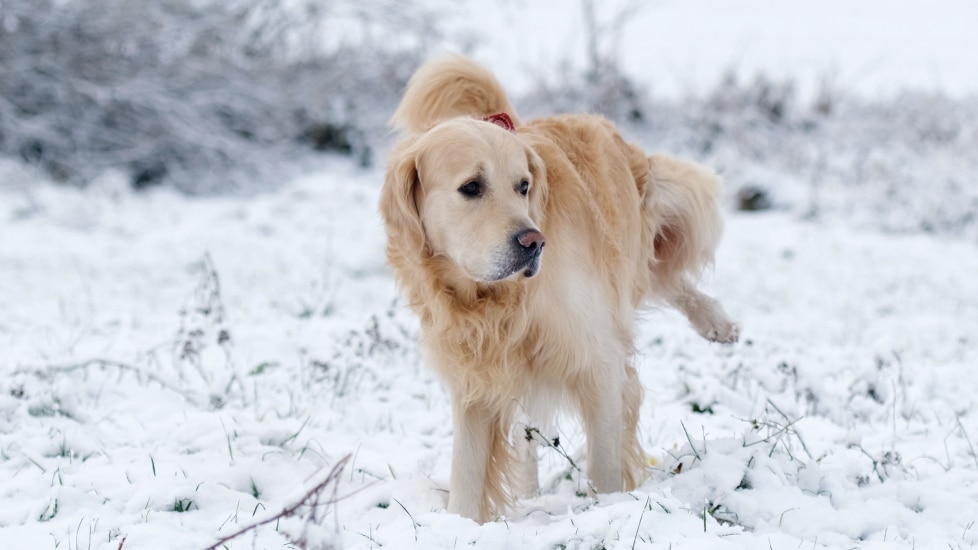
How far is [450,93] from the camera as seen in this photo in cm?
336

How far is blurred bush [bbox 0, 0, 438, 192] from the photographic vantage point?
1085 cm

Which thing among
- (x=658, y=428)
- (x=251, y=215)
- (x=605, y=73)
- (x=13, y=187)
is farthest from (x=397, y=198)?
(x=605, y=73)

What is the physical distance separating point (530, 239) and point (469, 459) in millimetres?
836

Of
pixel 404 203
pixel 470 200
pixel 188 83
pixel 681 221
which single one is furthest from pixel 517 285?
pixel 188 83

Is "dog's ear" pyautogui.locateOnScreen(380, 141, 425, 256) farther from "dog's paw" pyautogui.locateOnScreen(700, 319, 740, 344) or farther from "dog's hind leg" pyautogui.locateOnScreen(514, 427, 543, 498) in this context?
"dog's paw" pyautogui.locateOnScreen(700, 319, 740, 344)

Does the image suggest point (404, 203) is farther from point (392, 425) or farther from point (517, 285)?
point (392, 425)

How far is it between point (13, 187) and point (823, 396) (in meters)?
9.30

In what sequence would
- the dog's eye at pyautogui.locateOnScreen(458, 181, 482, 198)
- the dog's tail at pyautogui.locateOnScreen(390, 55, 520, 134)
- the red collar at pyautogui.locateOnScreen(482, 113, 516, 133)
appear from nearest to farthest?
the dog's eye at pyautogui.locateOnScreen(458, 181, 482, 198) < the red collar at pyautogui.locateOnScreen(482, 113, 516, 133) < the dog's tail at pyautogui.locateOnScreen(390, 55, 520, 134)

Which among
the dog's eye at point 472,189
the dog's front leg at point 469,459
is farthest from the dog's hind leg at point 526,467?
the dog's eye at point 472,189

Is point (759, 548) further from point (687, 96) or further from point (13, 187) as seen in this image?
point (687, 96)

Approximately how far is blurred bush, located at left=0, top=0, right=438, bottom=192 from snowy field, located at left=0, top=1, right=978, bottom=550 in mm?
3780

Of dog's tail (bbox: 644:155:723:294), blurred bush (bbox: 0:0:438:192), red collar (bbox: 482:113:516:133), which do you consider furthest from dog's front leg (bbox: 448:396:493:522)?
blurred bush (bbox: 0:0:438:192)

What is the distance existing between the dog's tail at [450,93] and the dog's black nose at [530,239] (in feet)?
3.62

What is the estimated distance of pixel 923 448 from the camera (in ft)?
10.8
